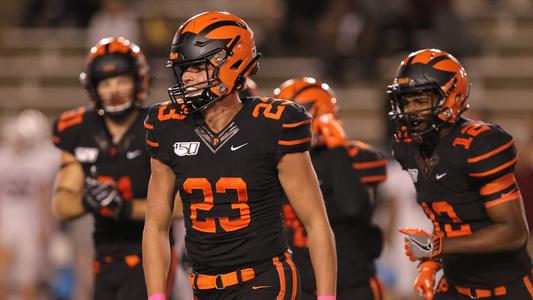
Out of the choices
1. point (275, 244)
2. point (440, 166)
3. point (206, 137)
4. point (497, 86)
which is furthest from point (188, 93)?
point (497, 86)

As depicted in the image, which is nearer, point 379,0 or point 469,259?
point 469,259

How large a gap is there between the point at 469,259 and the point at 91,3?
866 centimetres

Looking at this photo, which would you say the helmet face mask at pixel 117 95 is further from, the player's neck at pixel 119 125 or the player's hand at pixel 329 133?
the player's hand at pixel 329 133

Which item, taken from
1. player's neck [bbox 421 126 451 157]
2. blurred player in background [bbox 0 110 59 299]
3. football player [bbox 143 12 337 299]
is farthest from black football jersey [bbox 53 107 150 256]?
blurred player in background [bbox 0 110 59 299]

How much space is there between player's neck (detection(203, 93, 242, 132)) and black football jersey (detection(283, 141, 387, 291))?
1.15m

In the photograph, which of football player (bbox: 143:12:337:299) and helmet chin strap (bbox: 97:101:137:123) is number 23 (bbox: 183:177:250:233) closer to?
football player (bbox: 143:12:337:299)

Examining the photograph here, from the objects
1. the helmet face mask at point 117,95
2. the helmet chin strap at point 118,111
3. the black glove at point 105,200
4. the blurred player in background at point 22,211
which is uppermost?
the helmet face mask at point 117,95

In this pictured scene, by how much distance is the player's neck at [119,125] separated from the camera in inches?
209

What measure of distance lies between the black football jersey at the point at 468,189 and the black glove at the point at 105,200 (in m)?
1.41

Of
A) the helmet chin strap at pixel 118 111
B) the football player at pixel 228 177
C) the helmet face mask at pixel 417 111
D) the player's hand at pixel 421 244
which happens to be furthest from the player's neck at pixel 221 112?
the helmet chin strap at pixel 118 111

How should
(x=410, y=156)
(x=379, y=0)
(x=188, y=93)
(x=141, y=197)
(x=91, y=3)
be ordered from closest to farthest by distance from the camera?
Result: (x=188, y=93)
(x=410, y=156)
(x=141, y=197)
(x=379, y=0)
(x=91, y=3)

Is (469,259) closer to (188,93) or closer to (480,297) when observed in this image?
(480,297)

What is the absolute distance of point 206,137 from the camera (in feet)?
12.8

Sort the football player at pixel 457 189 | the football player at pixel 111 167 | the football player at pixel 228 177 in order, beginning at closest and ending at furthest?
the football player at pixel 228 177, the football player at pixel 457 189, the football player at pixel 111 167
